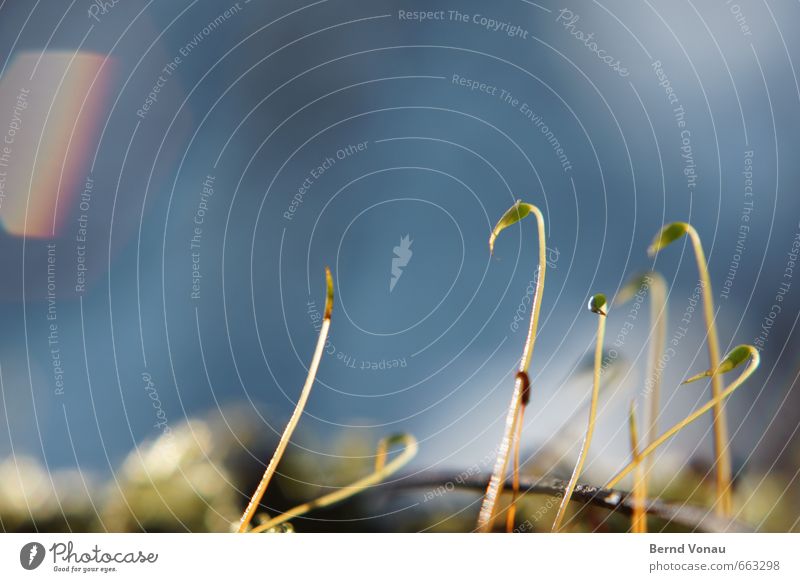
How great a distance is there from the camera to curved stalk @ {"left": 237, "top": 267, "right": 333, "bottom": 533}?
2.59 ft

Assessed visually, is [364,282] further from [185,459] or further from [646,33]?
[646,33]

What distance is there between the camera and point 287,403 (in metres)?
0.84

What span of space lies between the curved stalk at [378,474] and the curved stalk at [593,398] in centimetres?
19

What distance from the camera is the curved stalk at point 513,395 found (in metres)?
0.75

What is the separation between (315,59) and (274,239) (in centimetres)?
28
